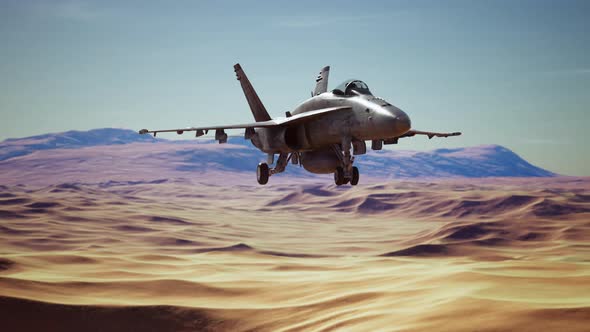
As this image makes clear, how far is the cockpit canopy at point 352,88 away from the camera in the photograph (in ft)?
80.2

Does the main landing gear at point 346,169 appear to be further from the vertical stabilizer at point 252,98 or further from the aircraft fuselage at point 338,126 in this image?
the vertical stabilizer at point 252,98

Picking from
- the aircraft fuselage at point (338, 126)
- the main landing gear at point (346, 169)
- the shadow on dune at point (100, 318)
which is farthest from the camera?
the shadow on dune at point (100, 318)

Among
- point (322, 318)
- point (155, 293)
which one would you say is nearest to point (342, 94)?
point (322, 318)

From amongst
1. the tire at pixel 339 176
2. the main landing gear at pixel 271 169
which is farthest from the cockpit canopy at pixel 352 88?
the main landing gear at pixel 271 169

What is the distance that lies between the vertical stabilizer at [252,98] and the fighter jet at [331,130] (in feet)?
6.26

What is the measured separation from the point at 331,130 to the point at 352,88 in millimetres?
2162

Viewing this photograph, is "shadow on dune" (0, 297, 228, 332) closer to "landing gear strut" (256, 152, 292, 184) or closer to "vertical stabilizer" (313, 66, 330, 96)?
"landing gear strut" (256, 152, 292, 184)

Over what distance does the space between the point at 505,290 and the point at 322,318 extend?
27044 millimetres

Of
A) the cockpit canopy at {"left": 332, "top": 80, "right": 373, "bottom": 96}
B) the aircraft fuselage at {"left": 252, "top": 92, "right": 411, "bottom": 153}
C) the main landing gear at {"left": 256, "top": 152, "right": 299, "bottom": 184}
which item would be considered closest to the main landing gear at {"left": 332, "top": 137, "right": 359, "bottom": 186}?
the aircraft fuselage at {"left": 252, "top": 92, "right": 411, "bottom": 153}

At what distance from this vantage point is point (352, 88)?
24672mm

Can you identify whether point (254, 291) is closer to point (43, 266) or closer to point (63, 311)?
point (63, 311)

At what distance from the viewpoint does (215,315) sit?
8556cm

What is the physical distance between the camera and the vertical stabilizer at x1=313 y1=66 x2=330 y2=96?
94.2 ft

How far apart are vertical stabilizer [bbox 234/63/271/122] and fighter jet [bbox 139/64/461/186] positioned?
1907 mm
